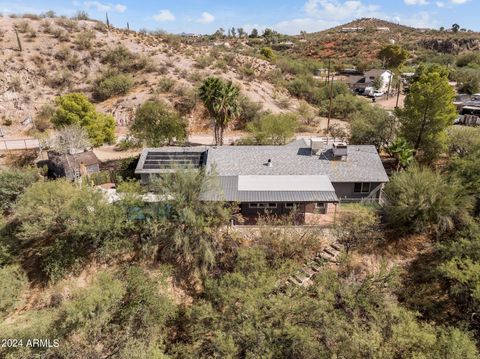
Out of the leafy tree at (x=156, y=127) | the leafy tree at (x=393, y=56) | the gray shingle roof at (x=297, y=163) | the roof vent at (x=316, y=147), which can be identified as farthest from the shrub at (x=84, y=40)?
the leafy tree at (x=393, y=56)

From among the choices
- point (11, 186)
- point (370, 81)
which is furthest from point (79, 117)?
point (370, 81)

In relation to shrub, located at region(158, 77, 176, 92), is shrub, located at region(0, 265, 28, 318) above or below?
below

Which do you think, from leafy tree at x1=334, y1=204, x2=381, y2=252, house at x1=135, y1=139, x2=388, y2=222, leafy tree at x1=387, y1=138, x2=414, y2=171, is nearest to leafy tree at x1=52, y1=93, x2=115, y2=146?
house at x1=135, y1=139, x2=388, y2=222

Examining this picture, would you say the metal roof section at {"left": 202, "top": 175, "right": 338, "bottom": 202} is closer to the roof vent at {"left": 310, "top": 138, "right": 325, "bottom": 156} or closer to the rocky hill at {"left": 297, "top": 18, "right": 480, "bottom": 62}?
the roof vent at {"left": 310, "top": 138, "right": 325, "bottom": 156}

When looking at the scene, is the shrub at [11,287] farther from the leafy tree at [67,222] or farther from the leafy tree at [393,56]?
the leafy tree at [393,56]

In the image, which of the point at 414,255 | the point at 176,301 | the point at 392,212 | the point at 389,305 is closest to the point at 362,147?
the point at 392,212

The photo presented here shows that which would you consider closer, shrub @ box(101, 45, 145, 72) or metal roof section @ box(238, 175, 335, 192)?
metal roof section @ box(238, 175, 335, 192)
